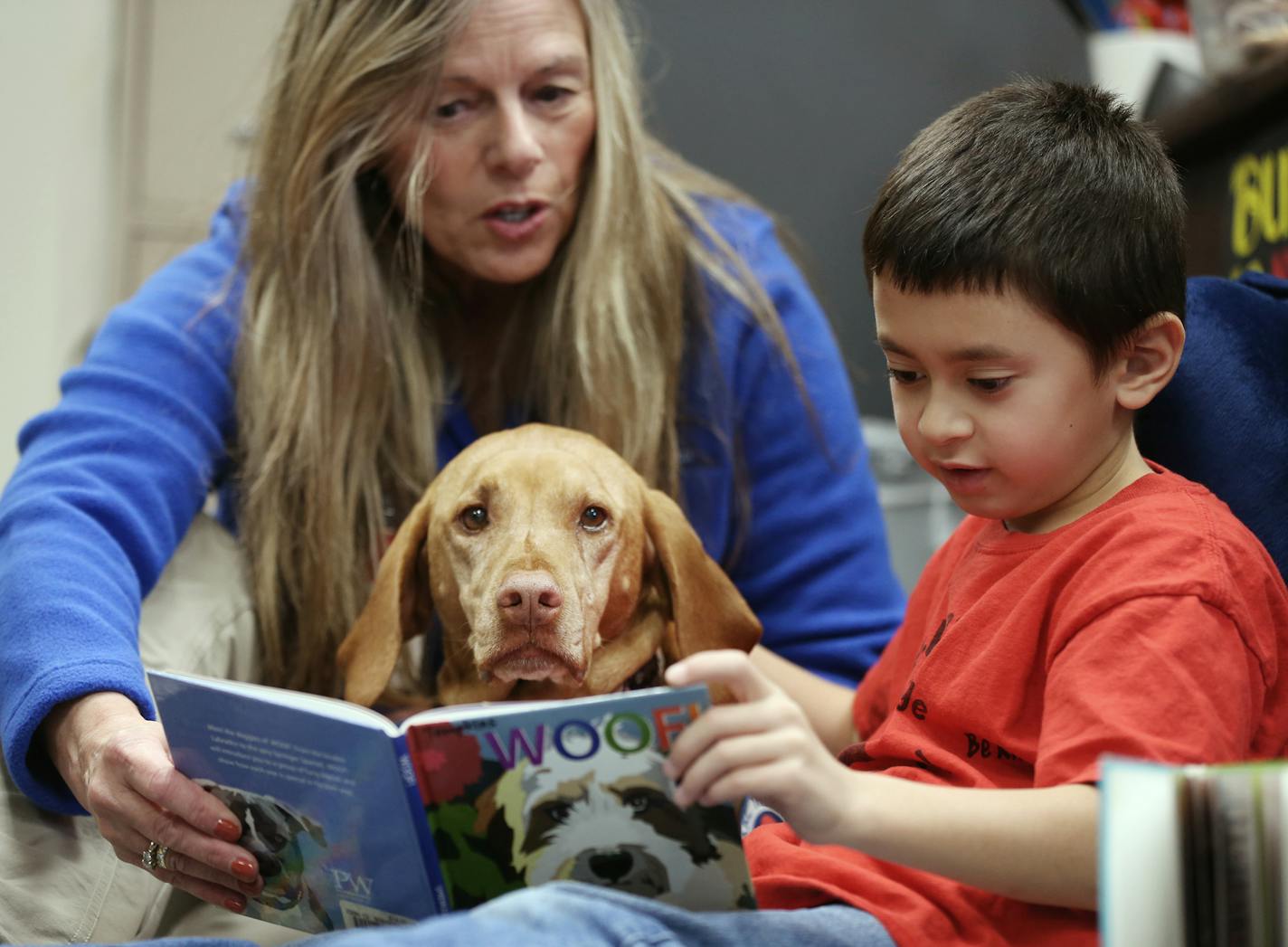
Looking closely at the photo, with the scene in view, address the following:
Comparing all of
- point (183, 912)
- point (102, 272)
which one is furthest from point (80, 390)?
point (102, 272)

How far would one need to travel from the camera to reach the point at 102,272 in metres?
3.22

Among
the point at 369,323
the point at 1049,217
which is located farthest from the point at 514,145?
the point at 1049,217

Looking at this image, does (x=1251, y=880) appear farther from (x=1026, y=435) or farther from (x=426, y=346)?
(x=426, y=346)

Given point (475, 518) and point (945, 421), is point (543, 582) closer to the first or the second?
point (475, 518)

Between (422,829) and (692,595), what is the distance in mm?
365

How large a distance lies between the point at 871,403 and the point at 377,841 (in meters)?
2.76

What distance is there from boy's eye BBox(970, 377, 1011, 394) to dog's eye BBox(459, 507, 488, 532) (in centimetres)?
44

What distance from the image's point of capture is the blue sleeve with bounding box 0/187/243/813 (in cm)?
122

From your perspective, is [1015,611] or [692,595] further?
[692,595]

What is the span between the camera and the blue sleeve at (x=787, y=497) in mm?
1678

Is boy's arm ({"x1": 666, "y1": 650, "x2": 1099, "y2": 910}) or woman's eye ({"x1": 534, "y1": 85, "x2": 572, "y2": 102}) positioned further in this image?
woman's eye ({"x1": 534, "y1": 85, "x2": 572, "y2": 102})

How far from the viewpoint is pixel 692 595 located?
1240mm

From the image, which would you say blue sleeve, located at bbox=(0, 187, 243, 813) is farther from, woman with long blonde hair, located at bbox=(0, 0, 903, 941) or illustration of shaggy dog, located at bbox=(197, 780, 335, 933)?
illustration of shaggy dog, located at bbox=(197, 780, 335, 933)

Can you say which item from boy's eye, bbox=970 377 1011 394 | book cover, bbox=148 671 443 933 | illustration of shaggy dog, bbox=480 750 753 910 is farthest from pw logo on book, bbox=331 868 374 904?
boy's eye, bbox=970 377 1011 394
